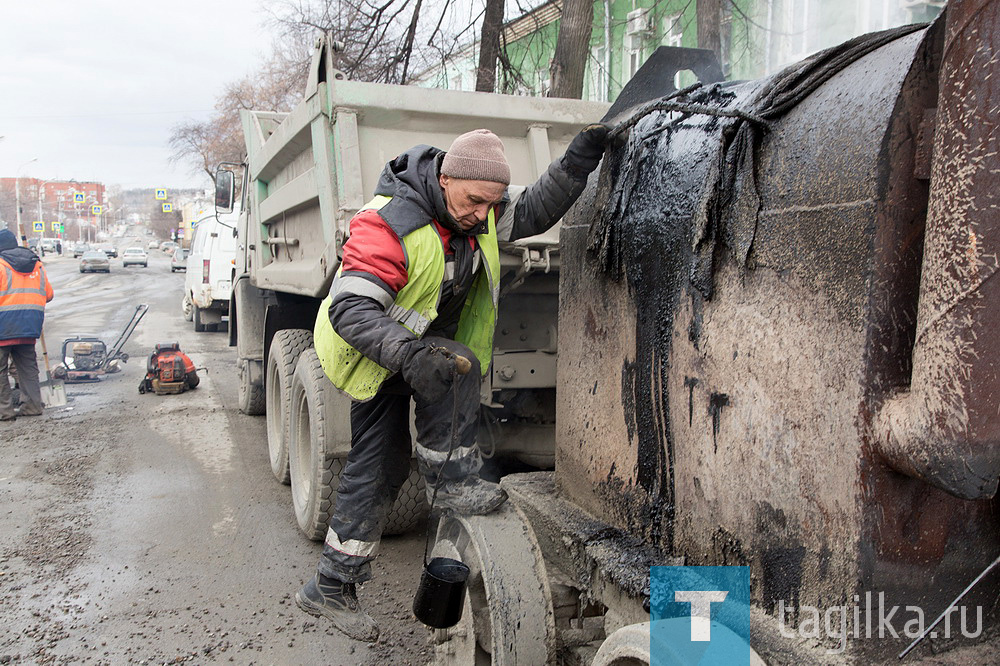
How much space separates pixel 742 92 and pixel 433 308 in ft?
3.91

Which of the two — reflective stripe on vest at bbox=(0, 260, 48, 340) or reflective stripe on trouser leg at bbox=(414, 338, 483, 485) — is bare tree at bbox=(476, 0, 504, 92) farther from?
reflective stripe on trouser leg at bbox=(414, 338, 483, 485)

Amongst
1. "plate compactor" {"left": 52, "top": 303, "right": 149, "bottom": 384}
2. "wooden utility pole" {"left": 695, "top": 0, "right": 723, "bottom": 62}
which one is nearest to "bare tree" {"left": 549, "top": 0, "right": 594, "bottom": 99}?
"wooden utility pole" {"left": 695, "top": 0, "right": 723, "bottom": 62}

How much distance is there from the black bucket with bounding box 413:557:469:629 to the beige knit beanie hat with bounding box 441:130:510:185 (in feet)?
3.89

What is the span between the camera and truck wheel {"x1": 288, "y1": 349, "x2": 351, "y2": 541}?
3920 mm

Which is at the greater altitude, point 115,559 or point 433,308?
point 433,308

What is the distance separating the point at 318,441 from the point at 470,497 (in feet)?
5.35

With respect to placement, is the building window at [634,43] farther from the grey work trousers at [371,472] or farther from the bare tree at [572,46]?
the grey work trousers at [371,472]

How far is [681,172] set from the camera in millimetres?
1845

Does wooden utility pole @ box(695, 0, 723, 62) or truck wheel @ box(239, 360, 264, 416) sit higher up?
wooden utility pole @ box(695, 0, 723, 62)

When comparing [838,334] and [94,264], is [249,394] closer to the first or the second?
Answer: [838,334]

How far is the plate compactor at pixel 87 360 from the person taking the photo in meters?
9.34

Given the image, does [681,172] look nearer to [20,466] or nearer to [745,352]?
[745,352]

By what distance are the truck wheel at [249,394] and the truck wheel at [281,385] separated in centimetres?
176

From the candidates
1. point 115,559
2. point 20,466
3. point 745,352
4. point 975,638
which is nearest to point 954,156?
point 745,352
